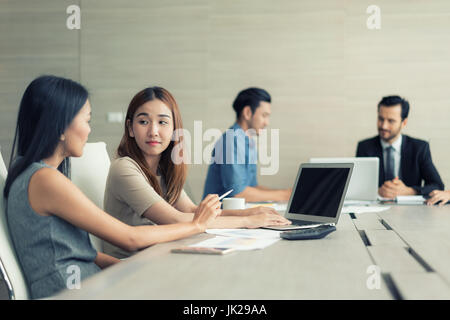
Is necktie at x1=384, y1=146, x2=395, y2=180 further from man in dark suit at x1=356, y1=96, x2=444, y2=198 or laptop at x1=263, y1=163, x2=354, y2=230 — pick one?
laptop at x1=263, y1=163, x2=354, y2=230

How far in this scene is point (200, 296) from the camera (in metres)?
0.90

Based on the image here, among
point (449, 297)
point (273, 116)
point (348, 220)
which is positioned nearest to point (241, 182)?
point (348, 220)

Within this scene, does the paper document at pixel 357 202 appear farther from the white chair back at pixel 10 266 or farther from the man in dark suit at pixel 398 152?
the white chair back at pixel 10 266

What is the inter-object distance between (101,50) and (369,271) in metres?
4.07

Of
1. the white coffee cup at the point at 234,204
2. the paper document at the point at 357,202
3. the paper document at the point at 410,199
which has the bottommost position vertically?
the paper document at the point at 357,202

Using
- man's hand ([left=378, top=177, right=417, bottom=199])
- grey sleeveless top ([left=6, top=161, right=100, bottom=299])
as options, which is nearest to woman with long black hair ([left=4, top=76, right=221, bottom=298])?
grey sleeveless top ([left=6, top=161, right=100, bottom=299])

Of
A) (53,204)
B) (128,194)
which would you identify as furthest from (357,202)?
(53,204)

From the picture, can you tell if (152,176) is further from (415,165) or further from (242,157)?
(415,165)

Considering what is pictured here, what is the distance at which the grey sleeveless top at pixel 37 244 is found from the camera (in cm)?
131

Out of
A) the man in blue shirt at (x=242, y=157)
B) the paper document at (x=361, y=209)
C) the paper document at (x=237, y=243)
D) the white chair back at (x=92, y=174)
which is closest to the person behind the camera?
the paper document at (x=237, y=243)

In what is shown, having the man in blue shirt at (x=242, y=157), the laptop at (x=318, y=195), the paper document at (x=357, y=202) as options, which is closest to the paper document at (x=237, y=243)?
the laptop at (x=318, y=195)

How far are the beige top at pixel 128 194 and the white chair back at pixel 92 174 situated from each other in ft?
0.56

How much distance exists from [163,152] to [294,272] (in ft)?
3.80

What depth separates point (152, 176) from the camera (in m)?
1.98
